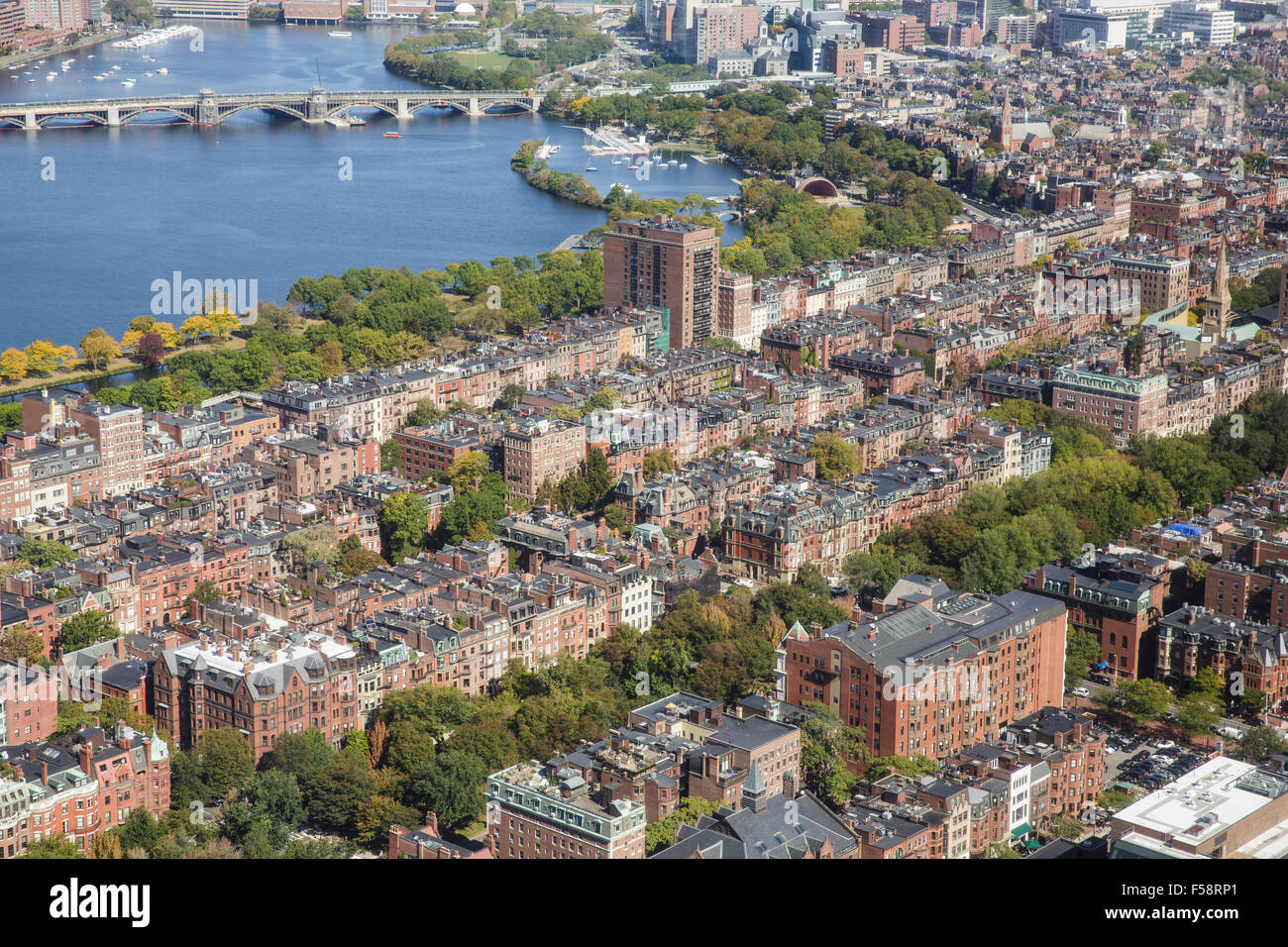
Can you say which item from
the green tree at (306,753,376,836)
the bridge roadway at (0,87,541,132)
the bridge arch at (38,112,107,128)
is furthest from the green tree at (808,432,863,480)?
the bridge arch at (38,112,107,128)

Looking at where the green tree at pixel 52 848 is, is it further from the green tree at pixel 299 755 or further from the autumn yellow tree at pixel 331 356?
the autumn yellow tree at pixel 331 356

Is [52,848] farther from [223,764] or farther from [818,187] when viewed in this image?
[818,187]

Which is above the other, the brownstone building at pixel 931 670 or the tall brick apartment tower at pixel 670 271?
the tall brick apartment tower at pixel 670 271

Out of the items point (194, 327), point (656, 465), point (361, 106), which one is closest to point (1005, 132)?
point (361, 106)

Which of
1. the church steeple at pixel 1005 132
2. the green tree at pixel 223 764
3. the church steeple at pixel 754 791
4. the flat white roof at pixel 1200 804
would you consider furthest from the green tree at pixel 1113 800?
the church steeple at pixel 1005 132

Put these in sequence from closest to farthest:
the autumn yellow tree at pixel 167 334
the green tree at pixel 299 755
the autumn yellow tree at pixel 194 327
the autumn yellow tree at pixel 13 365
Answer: the green tree at pixel 299 755
the autumn yellow tree at pixel 13 365
the autumn yellow tree at pixel 167 334
the autumn yellow tree at pixel 194 327

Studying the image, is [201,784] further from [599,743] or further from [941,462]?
[941,462]
